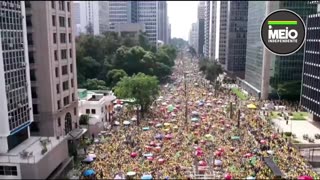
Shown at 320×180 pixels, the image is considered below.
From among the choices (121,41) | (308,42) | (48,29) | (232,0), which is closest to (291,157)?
(308,42)

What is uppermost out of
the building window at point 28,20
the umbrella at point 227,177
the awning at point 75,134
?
the building window at point 28,20

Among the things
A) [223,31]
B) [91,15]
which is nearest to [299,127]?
[223,31]

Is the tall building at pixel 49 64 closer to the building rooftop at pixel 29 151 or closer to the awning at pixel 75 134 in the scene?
the awning at pixel 75 134

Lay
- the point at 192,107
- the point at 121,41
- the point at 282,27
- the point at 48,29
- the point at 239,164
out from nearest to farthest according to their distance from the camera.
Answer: the point at 282,27
the point at 239,164
the point at 48,29
the point at 192,107
the point at 121,41

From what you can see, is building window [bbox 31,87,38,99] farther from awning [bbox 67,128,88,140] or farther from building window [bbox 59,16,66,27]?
building window [bbox 59,16,66,27]

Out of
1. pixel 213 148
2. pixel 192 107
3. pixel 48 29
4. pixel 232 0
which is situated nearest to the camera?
pixel 48 29

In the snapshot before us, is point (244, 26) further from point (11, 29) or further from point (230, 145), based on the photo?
point (11, 29)

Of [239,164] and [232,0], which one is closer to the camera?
[239,164]

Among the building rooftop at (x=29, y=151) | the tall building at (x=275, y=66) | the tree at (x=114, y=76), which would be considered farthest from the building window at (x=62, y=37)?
the tall building at (x=275, y=66)
